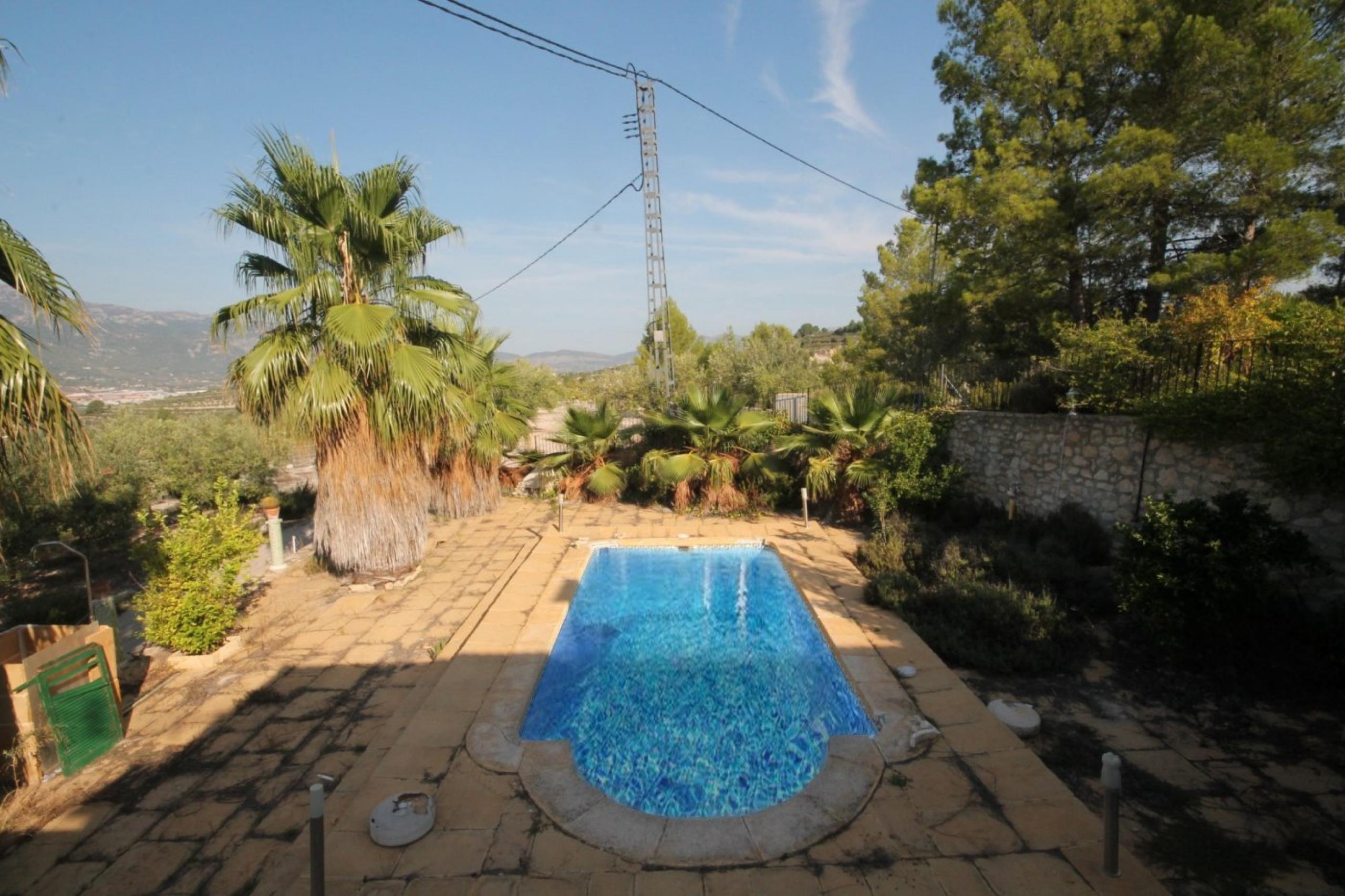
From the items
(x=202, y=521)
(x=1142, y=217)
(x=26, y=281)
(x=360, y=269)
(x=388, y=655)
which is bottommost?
(x=388, y=655)

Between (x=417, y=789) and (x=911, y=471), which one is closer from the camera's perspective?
(x=417, y=789)

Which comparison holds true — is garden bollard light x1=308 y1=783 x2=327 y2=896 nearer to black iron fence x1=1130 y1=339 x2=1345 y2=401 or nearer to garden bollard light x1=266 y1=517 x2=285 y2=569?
garden bollard light x1=266 y1=517 x2=285 y2=569

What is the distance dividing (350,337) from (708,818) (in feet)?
18.7

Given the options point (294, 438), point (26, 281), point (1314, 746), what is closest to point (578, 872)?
point (26, 281)

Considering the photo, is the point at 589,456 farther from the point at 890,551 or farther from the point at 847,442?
the point at 890,551

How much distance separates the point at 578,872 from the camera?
294 cm

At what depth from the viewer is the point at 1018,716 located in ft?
13.6

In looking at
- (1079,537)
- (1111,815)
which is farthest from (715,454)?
(1111,815)

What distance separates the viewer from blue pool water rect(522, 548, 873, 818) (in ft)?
13.4

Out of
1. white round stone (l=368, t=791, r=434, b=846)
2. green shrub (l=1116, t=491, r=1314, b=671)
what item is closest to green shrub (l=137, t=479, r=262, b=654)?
white round stone (l=368, t=791, r=434, b=846)

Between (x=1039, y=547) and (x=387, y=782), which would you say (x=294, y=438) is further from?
(x=1039, y=547)

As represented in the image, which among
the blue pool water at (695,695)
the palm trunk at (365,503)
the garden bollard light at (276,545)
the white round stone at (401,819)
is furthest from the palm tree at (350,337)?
the white round stone at (401,819)

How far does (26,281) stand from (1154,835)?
260 inches

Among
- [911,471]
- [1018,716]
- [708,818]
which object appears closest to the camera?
[708,818]
